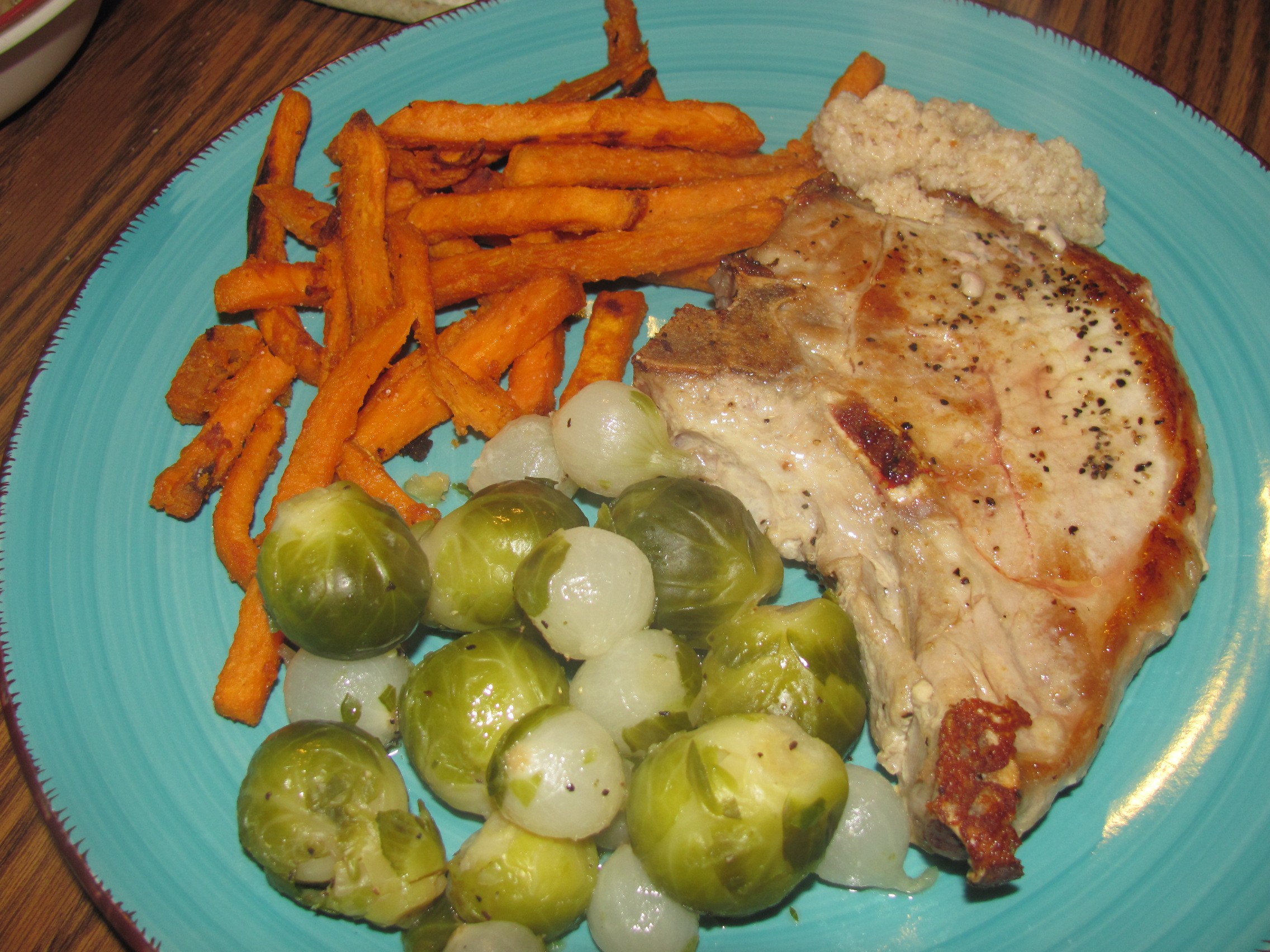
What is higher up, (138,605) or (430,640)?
(138,605)

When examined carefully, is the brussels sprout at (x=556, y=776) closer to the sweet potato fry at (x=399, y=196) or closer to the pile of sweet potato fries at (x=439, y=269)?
the pile of sweet potato fries at (x=439, y=269)

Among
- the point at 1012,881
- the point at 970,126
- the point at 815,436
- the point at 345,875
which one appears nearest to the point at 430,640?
the point at 345,875

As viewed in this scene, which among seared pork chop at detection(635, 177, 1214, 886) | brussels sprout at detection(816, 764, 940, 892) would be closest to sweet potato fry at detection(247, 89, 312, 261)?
seared pork chop at detection(635, 177, 1214, 886)

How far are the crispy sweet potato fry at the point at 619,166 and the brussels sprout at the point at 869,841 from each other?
253cm

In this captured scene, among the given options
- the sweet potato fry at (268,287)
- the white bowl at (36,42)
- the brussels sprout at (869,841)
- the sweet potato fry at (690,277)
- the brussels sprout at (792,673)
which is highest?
the white bowl at (36,42)

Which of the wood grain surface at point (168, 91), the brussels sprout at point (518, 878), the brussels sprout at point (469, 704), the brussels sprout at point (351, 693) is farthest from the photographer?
the wood grain surface at point (168, 91)

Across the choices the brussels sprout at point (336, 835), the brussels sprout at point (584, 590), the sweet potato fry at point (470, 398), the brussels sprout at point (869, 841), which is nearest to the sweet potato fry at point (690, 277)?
the sweet potato fry at point (470, 398)

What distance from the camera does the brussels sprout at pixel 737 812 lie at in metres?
2.42

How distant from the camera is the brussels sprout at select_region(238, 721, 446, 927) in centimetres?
255

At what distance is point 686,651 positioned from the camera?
2877 mm

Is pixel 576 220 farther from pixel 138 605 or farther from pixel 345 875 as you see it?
pixel 345 875

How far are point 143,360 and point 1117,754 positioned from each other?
13.7 feet

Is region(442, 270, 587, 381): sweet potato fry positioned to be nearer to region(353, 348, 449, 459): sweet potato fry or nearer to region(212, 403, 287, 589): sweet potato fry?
region(353, 348, 449, 459): sweet potato fry

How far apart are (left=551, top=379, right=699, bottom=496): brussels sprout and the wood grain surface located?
8.06ft
